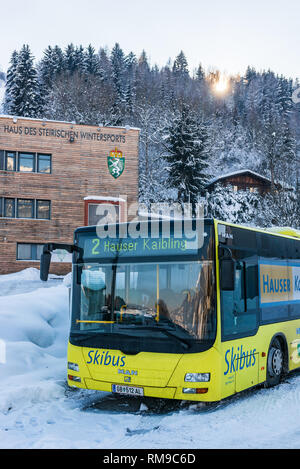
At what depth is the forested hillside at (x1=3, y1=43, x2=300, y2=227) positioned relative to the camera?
142ft

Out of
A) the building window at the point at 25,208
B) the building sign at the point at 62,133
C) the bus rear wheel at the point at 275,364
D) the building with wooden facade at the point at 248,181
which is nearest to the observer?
the bus rear wheel at the point at 275,364

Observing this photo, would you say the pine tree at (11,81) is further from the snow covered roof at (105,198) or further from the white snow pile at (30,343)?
the white snow pile at (30,343)

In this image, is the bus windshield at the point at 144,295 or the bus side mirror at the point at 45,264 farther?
the bus side mirror at the point at 45,264

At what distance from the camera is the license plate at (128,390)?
6.80 m

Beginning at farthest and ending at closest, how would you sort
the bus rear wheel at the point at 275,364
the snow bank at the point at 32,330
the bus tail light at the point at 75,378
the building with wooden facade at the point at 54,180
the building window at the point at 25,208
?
1. the building window at the point at 25,208
2. the building with wooden facade at the point at 54,180
3. the snow bank at the point at 32,330
4. the bus rear wheel at the point at 275,364
5. the bus tail light at the point at 75,378

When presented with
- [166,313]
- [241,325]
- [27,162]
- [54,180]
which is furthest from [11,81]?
[166,313]

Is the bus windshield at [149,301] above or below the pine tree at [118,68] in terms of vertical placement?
below

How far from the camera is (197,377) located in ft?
→ 21.4

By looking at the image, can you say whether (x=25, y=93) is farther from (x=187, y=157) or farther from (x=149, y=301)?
(x=149, y=301)

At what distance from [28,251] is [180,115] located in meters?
18.5

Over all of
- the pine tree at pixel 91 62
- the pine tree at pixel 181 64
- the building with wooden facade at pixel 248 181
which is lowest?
the building with wooden facade at pixel 248 181

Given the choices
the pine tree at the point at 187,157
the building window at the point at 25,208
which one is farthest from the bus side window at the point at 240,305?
the pine tree at the point at 187,157

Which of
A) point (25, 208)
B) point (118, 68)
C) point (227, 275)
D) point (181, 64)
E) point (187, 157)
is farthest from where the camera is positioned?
point (181, 64)
